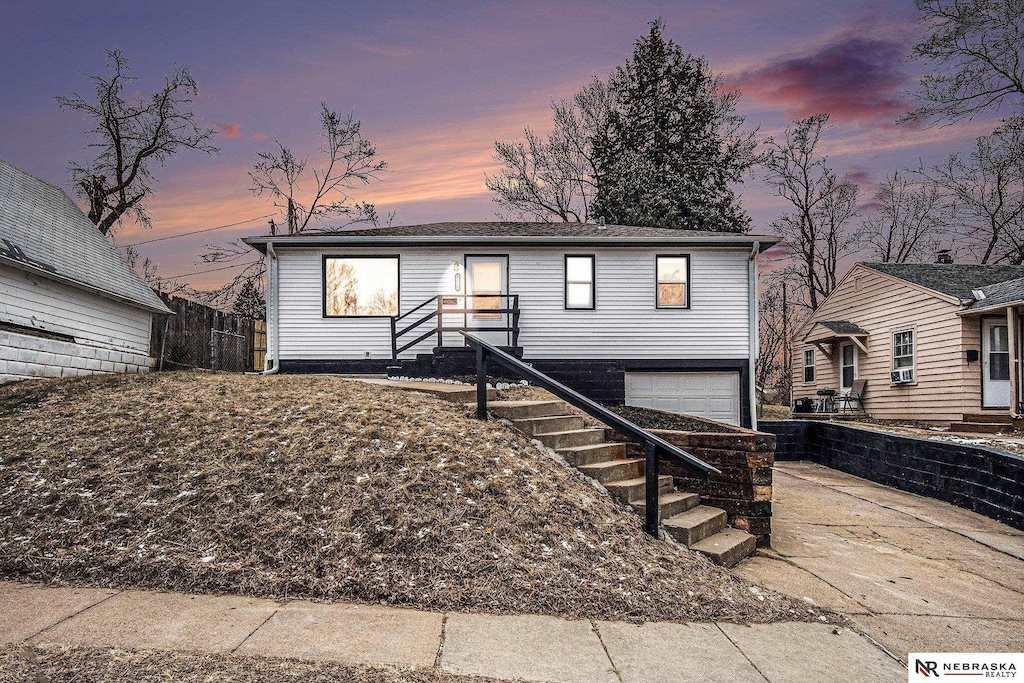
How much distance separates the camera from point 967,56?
851 inches

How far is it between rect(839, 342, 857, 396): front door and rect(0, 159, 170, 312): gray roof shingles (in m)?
20.2

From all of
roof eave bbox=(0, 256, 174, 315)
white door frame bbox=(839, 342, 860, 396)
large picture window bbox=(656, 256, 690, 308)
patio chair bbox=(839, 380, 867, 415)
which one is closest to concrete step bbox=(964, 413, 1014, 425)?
patio chair bbox=(839, 380, 867, 415)

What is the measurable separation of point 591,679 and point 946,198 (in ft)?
97.8


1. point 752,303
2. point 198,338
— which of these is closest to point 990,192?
point 752,303

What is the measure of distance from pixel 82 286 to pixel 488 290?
27.4 ft

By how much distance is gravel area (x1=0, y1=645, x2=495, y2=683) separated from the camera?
262 centimetres

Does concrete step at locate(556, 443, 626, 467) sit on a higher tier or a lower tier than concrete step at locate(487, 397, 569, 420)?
lower

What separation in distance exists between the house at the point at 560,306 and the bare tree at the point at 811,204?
15021mm

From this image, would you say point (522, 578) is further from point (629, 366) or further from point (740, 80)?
point (740, 80)

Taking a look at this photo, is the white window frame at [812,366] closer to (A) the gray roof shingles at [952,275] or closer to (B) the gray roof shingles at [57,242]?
(A) the gray roof shingles at [952,275]

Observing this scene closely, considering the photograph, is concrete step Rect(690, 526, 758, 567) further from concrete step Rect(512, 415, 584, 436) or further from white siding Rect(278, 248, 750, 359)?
white siding Rect(278, 248, 750, 359)

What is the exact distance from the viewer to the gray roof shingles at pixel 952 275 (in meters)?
16.3

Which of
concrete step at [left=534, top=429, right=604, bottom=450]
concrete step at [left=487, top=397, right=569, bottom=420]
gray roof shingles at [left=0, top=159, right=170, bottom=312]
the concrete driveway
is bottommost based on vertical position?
the concrete driveway

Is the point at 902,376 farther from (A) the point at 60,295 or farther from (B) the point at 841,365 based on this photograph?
(A) the point at 60,295
